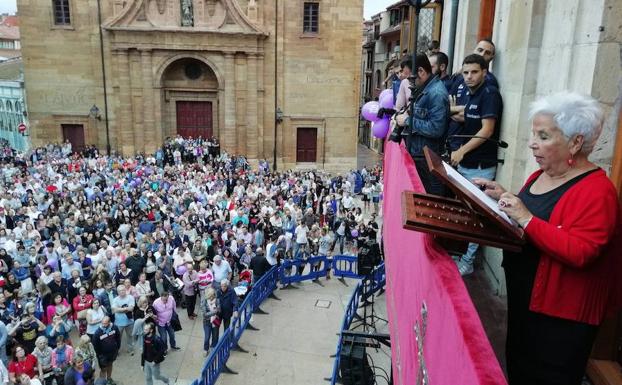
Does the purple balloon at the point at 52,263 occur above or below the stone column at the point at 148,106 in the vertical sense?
below

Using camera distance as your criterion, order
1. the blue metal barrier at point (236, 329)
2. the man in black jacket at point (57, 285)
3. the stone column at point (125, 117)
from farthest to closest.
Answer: the stone column at point (125, 117) → the man in black jacket at point (57, 285) → the blue metal barrier at point (236, 329)

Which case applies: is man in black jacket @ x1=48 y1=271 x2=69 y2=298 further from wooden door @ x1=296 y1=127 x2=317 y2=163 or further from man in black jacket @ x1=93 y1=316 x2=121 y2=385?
wooden door @ x1=296 y1=127 x2=317 y2=163

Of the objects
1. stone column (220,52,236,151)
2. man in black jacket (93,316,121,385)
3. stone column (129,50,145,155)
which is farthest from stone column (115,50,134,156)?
man in black jacket (93,316,121,385)

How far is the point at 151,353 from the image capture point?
9055 millimetres

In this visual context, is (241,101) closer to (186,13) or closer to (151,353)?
(186,13)

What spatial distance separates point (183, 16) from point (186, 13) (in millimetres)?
239

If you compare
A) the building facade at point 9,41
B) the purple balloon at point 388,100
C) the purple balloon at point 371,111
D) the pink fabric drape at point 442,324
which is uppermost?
the building facade at point 9,41

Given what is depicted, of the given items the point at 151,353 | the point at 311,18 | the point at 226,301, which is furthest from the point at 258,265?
the point at 311,18

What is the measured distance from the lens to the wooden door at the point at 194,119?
2961 cm

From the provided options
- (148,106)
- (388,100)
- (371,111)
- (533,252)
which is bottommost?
(148,106)

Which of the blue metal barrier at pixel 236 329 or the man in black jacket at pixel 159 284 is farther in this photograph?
the man in black jacket at pixel 159 284

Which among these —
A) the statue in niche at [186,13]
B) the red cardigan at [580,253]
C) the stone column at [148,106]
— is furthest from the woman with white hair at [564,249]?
the stone column at [148,106]

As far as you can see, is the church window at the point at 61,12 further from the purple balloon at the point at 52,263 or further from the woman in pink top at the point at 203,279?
the woman in pink top at the point at 203,279

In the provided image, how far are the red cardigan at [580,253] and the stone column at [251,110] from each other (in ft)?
89.8
